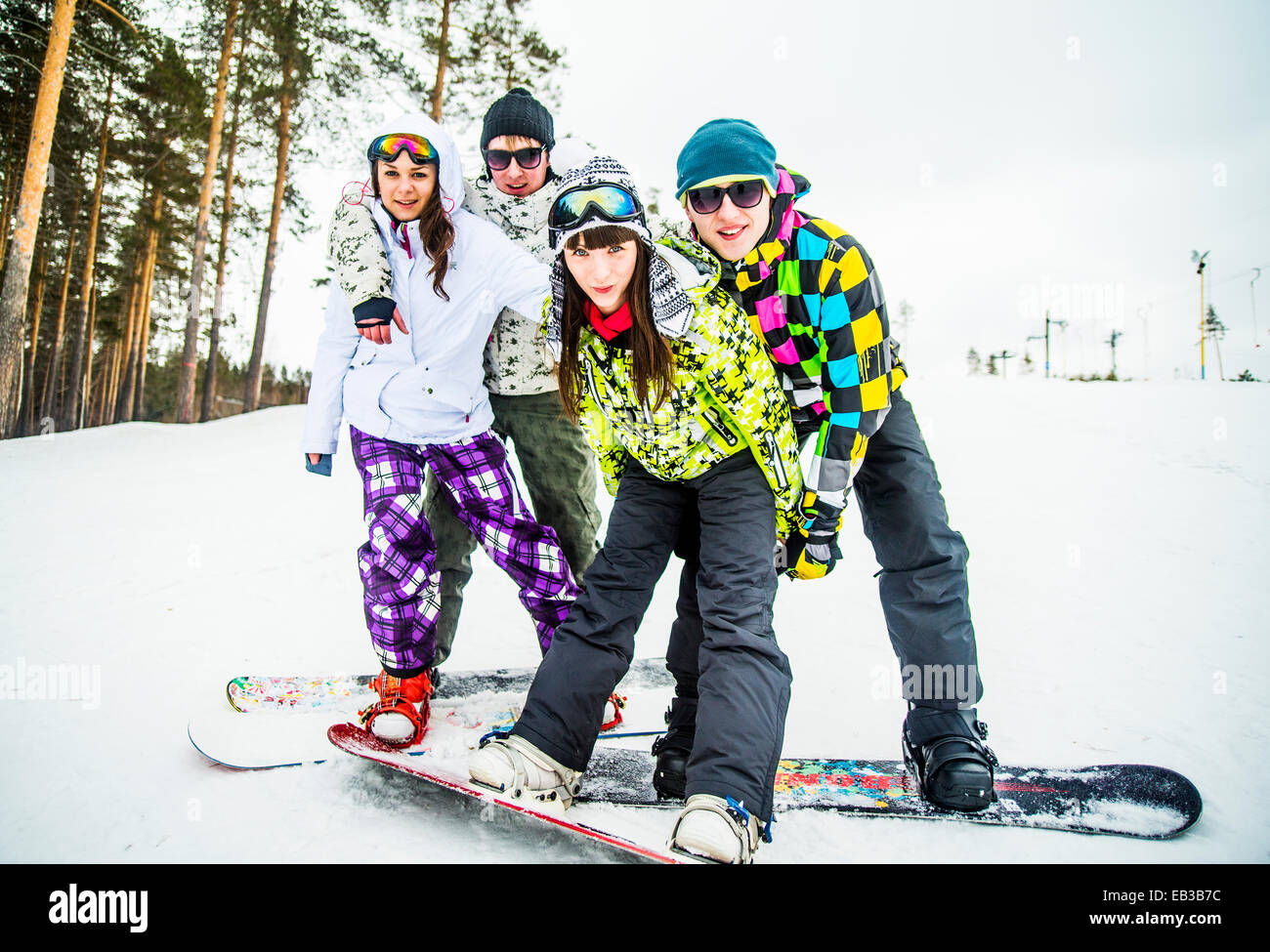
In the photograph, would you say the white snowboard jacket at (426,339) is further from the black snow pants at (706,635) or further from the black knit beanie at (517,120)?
the black snow pants at (706,635)

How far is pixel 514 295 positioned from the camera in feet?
7.84

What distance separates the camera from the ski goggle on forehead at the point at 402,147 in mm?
2188

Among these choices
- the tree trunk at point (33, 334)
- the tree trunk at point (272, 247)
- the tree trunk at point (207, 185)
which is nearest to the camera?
the tree trunk at point (207, 185)

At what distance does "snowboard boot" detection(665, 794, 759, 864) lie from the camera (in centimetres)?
140

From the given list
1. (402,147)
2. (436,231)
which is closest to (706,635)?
(436,231)

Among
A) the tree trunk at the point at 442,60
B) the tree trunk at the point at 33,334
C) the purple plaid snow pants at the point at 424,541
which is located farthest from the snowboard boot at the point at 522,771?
the tree trunk at the point at 33,334

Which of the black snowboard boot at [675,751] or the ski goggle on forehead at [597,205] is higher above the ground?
the ski goggle on forehead at [597,205]

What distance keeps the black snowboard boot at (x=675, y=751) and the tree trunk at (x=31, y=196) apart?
399 inches

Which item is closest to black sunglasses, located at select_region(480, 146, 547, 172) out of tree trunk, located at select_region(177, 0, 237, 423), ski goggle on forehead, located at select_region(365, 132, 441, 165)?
ski goggle on forehead, located at select_region(365, 132, 441, 165)

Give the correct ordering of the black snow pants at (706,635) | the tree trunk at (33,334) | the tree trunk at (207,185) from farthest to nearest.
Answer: the tree trunk at (33,334), the tree trunk at (207,185), the black snow pants at (706,635)

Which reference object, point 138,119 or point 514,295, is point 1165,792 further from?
point 138,119

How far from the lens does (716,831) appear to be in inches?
55.8

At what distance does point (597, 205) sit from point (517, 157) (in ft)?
3.43
